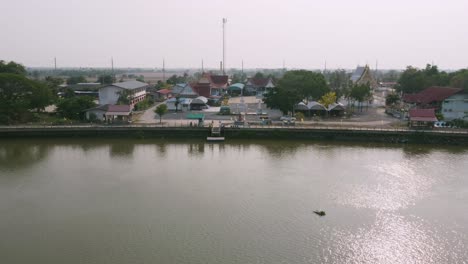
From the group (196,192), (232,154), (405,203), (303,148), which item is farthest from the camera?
(303,148)

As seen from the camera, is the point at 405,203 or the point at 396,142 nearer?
the point at 405,203

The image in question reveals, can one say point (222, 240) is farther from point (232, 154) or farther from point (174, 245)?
point (232, 154)

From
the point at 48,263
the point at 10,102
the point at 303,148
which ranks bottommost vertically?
the point at 48,263

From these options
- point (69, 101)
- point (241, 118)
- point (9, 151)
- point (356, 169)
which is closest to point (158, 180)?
point (356, 169)

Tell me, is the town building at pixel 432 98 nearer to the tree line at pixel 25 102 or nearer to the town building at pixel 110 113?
the town building at pixel 110 113

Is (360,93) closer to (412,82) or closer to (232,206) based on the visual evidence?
(412,82)

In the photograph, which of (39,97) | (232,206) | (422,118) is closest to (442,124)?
(422,118)

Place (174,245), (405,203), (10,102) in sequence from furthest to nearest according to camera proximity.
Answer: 1. (10,102)
2. (405,203)
3. (174,245)

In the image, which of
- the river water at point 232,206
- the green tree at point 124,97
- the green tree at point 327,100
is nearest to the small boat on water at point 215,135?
the river water at point 232,206
